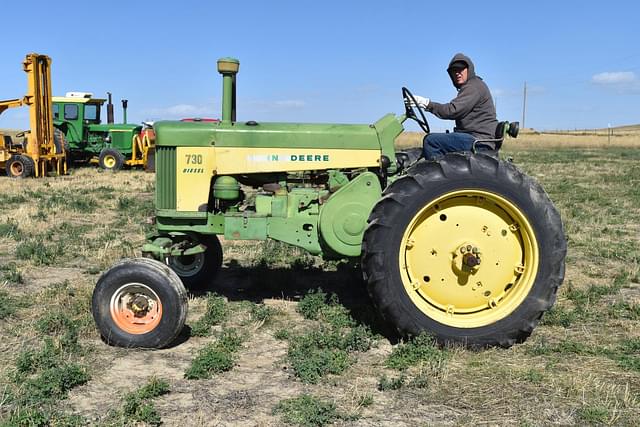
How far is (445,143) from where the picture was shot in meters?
5.30

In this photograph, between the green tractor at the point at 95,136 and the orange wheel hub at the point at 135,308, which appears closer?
the orange wheel hub at the point at 135,308

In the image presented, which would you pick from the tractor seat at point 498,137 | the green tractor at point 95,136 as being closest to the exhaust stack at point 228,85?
the tractor seat at point 498,137

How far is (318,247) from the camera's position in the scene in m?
5.30

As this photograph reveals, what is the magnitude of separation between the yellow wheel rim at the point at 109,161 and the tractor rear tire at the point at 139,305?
17974 mm

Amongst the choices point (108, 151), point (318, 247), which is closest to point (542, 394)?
point (318, 247)

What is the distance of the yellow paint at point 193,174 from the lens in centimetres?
533

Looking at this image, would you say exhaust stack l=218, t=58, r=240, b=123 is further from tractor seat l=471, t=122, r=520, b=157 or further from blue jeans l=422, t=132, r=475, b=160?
tractor seat l=471, t=122, r=520, b=157

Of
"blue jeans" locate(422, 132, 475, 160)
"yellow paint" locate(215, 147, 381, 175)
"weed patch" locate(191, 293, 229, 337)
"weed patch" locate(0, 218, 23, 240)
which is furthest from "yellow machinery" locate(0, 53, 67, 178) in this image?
"blue jeans" locate(422, 132, 475, 160)

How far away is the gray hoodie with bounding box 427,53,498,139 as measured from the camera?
5.29m

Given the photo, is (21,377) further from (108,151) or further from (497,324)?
(108,151)

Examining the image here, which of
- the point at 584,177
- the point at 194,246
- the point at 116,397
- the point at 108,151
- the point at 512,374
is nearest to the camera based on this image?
the point at 116,397

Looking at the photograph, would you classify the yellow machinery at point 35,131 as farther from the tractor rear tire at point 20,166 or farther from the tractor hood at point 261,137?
the tractor hood at point 261,137

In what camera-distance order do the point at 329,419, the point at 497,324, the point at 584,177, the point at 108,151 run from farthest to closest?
the point at 108,151, the point at 584,177, the point at 497,324, the point at 329,419

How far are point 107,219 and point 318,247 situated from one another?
22.5ft
